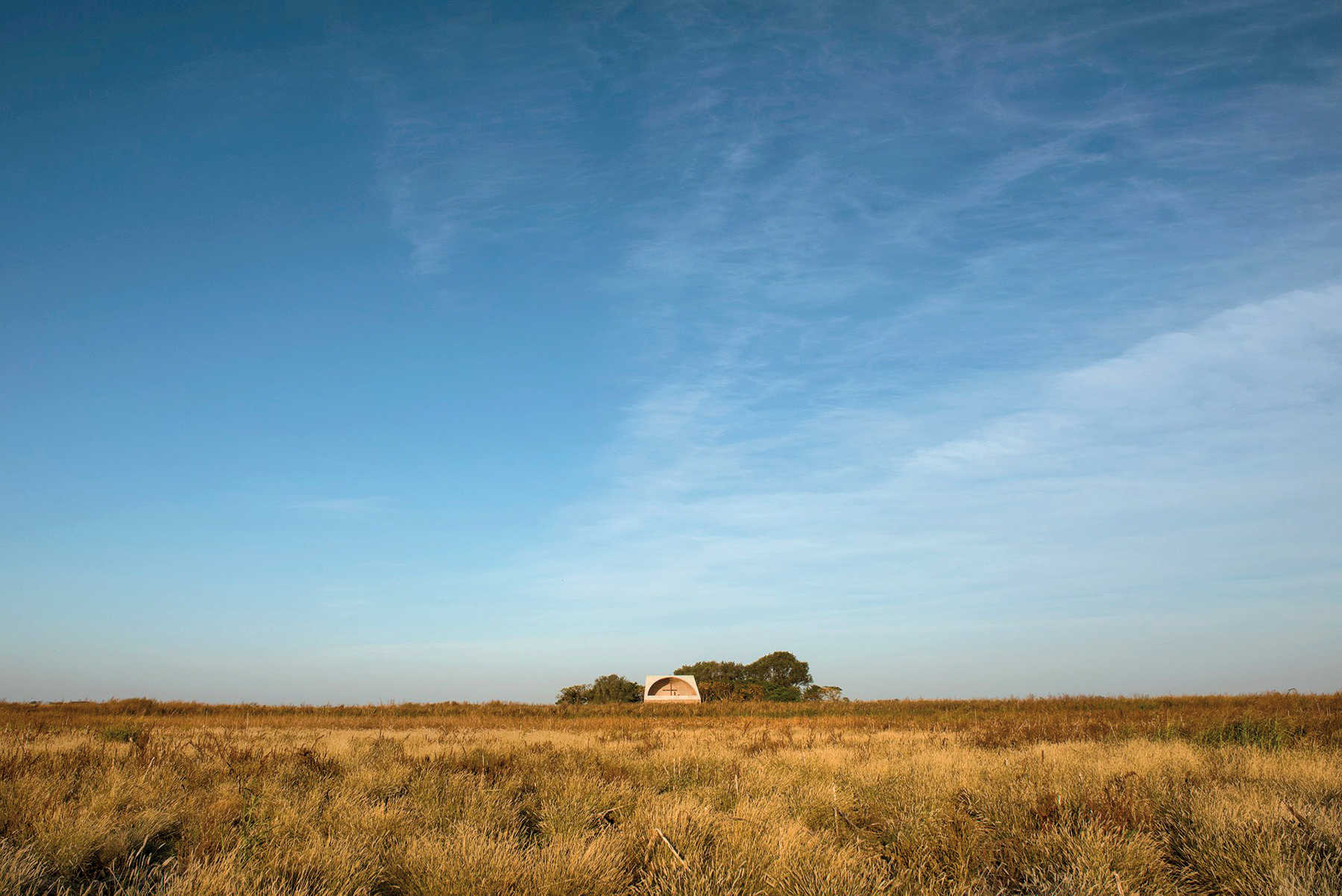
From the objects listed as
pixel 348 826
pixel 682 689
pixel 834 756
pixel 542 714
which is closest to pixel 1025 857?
pixel 348 826

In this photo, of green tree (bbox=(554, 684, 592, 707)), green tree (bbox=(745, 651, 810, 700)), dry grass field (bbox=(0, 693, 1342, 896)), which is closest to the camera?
dry grass field (bbox=(0, 693, 1342, 896))

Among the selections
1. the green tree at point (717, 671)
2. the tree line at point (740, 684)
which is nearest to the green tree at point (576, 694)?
the tree line at point (740, 684)

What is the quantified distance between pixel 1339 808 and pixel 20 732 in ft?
67.1

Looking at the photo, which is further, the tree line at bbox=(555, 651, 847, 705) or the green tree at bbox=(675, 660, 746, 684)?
the green tree at bbox=(675, 660, 746, 684)

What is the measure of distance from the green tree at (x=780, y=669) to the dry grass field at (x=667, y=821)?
89.1m

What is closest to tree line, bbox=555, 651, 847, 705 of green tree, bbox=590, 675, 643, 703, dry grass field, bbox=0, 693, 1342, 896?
green tree, bbox=590, 675, 643, 703

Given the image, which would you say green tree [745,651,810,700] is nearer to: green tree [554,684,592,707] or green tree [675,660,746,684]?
green tree [675,660,746,684]

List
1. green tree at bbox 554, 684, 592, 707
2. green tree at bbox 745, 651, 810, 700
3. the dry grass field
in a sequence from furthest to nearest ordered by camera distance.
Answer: green tree at bbox 745, 651, 810, 700 < green tree at bbox 554, 684, 592, 707 < the dry grass field

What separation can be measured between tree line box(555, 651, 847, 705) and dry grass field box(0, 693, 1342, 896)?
167 ft

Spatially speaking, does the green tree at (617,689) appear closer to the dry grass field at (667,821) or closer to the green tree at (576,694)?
the green tree at (576,694)

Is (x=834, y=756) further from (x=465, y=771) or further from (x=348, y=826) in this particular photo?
(x=348, y=826)

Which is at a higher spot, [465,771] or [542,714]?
[465,771]

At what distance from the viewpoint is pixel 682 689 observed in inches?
2414

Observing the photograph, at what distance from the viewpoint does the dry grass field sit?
4160 mm
